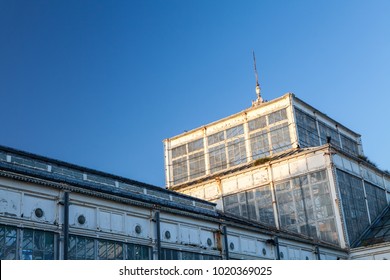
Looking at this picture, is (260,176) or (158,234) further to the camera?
(260,176)

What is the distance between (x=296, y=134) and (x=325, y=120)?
7.29m

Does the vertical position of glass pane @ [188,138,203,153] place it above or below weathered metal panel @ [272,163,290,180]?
above

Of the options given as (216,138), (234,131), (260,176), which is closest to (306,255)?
(260,176)

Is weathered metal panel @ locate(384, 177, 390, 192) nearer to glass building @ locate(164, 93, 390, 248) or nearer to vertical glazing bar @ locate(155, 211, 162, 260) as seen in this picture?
glass building @ locate(164, 93, 390, 248)

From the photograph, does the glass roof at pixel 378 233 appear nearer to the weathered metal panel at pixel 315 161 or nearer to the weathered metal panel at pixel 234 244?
the weathered metal panel at pixel 315 161

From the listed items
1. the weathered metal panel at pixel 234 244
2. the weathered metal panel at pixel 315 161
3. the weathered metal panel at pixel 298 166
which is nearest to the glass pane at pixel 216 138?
the weathered metal panel at pixel 298 166

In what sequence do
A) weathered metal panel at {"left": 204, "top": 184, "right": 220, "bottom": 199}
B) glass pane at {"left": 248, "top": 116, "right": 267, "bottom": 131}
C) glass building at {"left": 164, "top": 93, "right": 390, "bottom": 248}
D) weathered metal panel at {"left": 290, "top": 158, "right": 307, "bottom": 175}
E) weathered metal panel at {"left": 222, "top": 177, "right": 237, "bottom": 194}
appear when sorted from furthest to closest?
glass pane at {"left": 248, "top": 116, "right": 267, "bottom": 131}, weathered metal panel at {"left": 204, "top": 184, "right": 220, "bottom": 199}, weathered metal panel at {"left": 222, "top": 177, "right": 237, "bottom": 194}, weathered metal panel at {"left": 290, "top": 158, "right": 307, "bottom": 175}, glass building at {"left": 164, "top": 93, "right": 390, "bottom": 248}

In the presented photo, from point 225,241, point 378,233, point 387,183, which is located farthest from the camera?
point 387,183

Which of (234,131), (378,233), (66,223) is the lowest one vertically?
(66,223)

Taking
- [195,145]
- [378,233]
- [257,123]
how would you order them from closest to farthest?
1. [378,233]
2. [257,123]
3. [195,145]

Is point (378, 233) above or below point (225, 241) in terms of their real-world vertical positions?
above

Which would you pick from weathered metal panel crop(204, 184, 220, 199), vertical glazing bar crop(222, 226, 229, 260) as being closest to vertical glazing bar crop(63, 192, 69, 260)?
vertical glazing bar crop(222, 226, 229, 260)

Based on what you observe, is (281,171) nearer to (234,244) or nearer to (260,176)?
(260,176)
